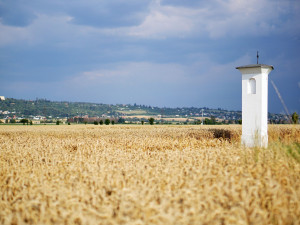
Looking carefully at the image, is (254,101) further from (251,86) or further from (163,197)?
(163,197)

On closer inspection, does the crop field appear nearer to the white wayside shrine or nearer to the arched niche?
the white wayside shrine

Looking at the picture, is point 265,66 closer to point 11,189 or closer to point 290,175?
point 290,175

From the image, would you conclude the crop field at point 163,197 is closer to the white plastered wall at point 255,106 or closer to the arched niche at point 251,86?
the white plastered wall at point 255,106

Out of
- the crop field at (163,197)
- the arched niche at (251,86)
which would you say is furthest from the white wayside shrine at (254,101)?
the crop field at (163,197)

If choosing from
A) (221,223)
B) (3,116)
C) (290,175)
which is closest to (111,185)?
(221,223)

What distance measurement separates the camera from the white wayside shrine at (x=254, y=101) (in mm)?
15461

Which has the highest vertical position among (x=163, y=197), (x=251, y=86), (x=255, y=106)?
(x=251, y=86)

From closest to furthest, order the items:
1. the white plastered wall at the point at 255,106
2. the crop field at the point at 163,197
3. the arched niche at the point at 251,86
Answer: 1. the crop field at the point at 163,197
2. the white plastered wall at the point at 255,106
3. the arched niche at the point at 251,86

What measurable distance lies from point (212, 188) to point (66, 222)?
2703 millimetres

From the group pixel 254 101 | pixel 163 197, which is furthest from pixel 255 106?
pixel 163 197

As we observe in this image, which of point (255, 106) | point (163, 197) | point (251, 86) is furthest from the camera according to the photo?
point (251, 86)

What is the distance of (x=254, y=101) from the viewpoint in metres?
15.8

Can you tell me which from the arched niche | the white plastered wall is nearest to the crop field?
the white plastered wall

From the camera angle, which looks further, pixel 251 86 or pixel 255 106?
pixel 251 86
